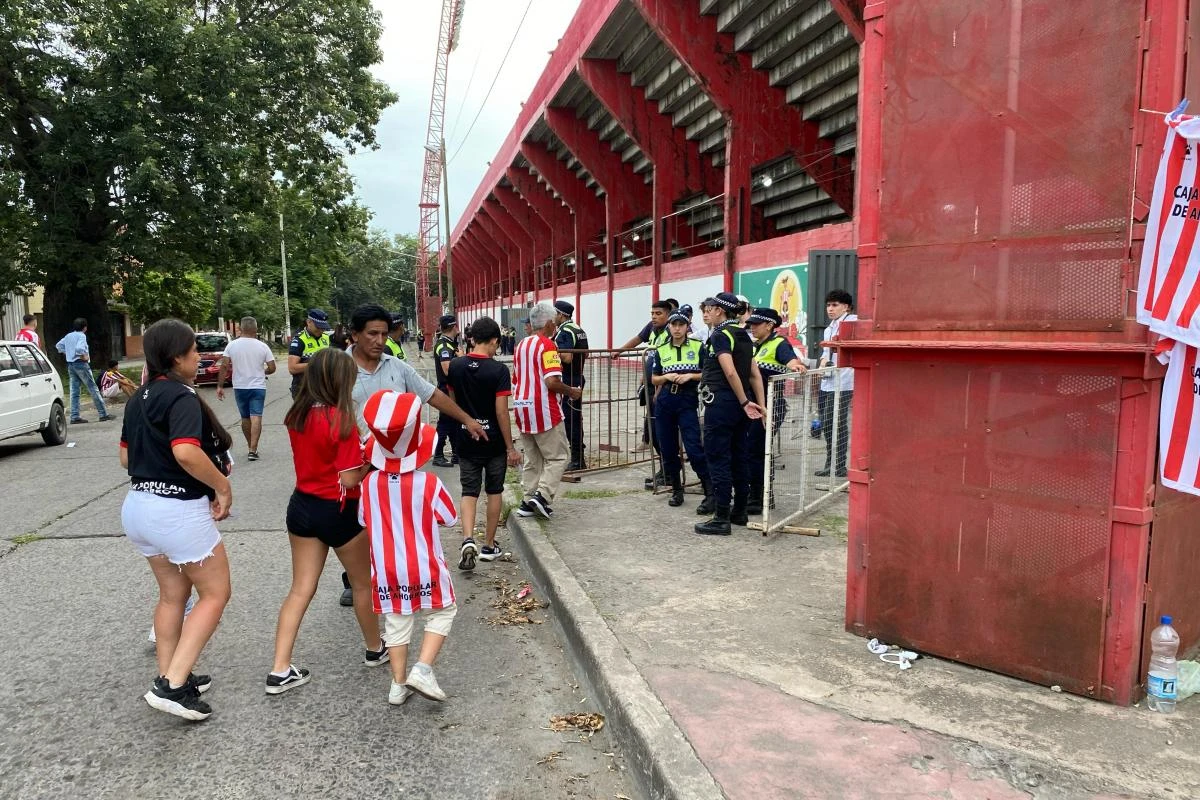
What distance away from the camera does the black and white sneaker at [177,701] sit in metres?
3.29

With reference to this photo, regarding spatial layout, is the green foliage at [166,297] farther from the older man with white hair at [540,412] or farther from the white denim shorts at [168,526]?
the white denim shorts at [168,526]

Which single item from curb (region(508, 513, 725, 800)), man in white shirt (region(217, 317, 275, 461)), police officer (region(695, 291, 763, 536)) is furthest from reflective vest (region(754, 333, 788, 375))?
man in white shirt (region(217, 317, 275, 461))

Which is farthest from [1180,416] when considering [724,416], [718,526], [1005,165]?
[718,526]

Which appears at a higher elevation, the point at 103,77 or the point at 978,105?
the point at 103,77

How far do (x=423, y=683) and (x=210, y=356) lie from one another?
2058cm

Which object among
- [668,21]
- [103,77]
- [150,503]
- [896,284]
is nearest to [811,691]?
[896,284]

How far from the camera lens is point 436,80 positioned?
94.2 m

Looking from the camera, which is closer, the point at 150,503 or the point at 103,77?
the point at 150,503

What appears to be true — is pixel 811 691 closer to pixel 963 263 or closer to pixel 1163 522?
pixel 1163 522

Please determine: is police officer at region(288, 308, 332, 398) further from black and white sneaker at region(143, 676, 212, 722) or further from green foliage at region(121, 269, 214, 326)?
green foliage at region(121, 269, 214, 326)

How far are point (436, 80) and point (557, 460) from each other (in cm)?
9829

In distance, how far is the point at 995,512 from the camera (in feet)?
11.2

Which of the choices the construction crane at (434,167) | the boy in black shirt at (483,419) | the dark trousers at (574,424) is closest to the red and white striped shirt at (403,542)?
the boy in black shirt at (483,419)

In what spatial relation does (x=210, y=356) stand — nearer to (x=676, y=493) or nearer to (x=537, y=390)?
(x=537, y=390)
